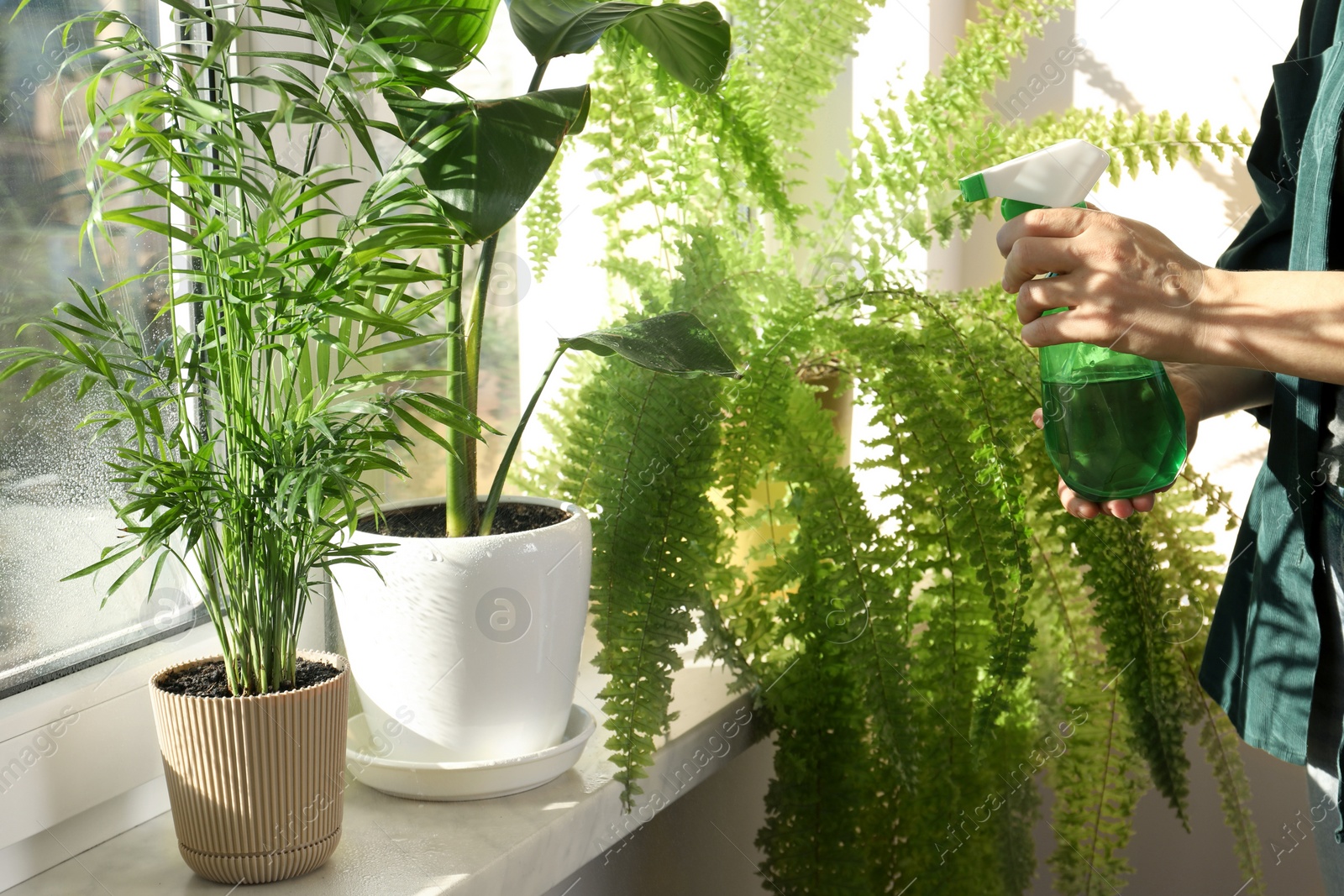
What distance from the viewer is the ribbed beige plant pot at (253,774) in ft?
2.10

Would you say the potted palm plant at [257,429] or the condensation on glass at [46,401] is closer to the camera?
the potted palm plant at [257,429]

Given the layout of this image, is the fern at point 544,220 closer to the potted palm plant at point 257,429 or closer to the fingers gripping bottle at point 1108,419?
the potted palm plant at point 257,429

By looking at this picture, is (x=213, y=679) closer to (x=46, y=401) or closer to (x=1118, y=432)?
(x=46, y=401)

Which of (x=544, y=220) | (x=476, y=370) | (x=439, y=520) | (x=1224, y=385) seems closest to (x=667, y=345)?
(x=476, y=370)

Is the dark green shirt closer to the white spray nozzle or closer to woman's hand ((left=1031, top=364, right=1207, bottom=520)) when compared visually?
woman's hand ((left=1031, top=364, right=1207, bottom=520))

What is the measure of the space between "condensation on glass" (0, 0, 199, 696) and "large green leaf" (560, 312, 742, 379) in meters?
0.36

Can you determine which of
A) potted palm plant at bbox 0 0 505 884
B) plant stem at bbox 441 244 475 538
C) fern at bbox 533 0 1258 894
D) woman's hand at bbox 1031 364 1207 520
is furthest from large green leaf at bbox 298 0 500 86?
woman's hand at bbox 1031 364 1207 520

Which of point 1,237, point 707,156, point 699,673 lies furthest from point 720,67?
point 699,673

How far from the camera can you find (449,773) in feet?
2.67

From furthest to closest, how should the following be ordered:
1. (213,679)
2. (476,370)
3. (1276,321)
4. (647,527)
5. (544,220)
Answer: (544,220) → (647,527) → (476,370) → (213,679) → (1276,321)

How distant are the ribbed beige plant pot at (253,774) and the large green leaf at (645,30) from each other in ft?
1.56

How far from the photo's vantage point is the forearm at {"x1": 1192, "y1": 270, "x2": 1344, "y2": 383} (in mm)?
561

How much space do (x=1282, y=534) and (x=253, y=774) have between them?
2.49 ft

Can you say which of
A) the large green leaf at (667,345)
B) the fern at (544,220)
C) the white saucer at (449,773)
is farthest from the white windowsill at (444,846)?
the fern at (544,220)
